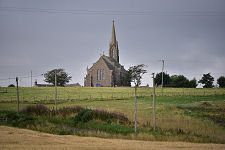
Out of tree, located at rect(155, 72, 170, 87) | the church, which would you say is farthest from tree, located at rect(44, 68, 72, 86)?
tree, located at rect(155, 72, 170, 87)

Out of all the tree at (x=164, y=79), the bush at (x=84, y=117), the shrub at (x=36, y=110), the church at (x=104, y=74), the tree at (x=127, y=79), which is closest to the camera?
the bush at (x=84, y=117)

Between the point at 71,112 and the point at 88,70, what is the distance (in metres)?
87.9

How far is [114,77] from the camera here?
395 ft

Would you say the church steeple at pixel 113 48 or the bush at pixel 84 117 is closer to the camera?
the bush at pixel 84 117

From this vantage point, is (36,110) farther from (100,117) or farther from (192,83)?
(192,83)

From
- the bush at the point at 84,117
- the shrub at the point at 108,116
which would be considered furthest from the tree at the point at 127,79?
the bush at the point at 84,117

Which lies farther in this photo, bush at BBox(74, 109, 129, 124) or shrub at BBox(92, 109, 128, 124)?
shrub at BBox(92, 109, 128, 124)

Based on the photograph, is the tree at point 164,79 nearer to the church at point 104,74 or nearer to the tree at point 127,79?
the tree at point 127,79

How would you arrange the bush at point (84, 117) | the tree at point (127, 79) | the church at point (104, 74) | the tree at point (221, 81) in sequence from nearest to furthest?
the bush at point (84, 117)
the church at point (104, 74)
the tree at point (221, 81)
the tree at point (127, 79)

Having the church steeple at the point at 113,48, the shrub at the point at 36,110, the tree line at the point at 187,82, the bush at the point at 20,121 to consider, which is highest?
the church steeple at the point at 113,48

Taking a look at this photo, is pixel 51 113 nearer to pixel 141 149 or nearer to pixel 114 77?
pixel 141 149

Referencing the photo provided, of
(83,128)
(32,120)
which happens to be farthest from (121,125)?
(32,120)

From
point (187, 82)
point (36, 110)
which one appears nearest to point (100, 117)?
point (36, 110)

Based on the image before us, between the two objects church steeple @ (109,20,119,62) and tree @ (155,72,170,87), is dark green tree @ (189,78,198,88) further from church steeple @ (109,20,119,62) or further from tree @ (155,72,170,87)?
church steeple @ (109,20,119,62)
